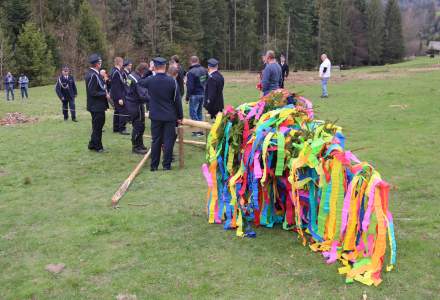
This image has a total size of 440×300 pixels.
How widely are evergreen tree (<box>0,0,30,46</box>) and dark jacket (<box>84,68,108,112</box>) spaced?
42986 mm

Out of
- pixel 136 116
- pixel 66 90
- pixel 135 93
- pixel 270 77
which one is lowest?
pixel 136 116

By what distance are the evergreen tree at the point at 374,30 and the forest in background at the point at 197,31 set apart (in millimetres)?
156

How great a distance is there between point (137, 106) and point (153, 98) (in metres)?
1.98

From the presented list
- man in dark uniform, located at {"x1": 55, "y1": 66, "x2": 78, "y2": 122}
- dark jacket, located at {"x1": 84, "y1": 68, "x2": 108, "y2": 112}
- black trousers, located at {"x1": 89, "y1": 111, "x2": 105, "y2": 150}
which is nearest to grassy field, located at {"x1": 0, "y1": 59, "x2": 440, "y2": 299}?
black trousers, located at {"x1": 89, "y1": 111, "x2": 105, "y2": 150}

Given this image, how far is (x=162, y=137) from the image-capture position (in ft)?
30.3

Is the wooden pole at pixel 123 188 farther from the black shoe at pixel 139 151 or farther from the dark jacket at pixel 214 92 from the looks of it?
the dark jacket at pixel 214 92

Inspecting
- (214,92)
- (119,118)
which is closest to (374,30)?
(119,118)

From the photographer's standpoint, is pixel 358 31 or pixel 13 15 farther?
pixel 358 31

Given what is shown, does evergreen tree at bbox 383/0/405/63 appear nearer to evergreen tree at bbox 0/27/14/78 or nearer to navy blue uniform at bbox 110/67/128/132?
evergreen tree at bbox 0/27/14/78

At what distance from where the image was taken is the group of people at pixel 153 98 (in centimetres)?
891

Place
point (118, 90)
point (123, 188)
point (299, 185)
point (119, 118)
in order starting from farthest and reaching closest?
point (119, 118), point (118, 90), point (123, 188), point (299, 185)

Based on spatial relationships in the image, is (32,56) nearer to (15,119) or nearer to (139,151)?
(15,119)

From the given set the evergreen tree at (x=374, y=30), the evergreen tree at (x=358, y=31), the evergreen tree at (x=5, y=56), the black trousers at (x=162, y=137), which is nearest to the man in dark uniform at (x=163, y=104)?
the black trousers at (x=162, y=137)

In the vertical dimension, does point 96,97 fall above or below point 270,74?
below
